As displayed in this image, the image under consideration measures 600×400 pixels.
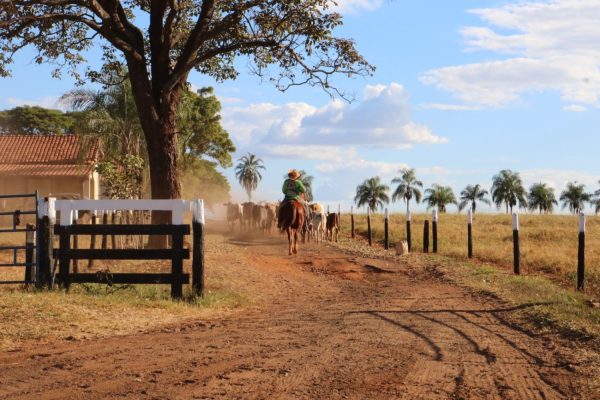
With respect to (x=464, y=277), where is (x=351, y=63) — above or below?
above

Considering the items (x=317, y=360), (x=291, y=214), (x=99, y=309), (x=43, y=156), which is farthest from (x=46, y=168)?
(x=317, y=360)

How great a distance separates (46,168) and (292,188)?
3101 centimetres

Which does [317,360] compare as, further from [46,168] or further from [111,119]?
[46,168]

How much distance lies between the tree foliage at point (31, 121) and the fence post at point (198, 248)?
2199 inches

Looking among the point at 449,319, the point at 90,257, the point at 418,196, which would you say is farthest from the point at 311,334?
the point at 418,196

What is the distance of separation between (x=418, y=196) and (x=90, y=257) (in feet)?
288

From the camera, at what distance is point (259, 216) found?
40906 mm

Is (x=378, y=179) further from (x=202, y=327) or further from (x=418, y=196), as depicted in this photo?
(x=202, y=327)

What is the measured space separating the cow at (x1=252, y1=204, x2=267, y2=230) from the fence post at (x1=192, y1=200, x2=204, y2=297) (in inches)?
1070

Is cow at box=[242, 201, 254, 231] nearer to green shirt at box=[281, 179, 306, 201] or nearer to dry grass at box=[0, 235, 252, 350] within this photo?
green shirt at box=[281, 179, 306, 201]

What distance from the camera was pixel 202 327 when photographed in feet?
32.3

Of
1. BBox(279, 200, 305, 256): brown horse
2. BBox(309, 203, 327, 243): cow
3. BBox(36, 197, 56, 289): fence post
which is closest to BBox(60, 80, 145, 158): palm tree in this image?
BBox(309, 203, 327, 243): cow

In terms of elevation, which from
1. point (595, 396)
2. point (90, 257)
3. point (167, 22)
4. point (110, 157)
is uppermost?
point (167, 22)

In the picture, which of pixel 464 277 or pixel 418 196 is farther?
pixel 418 196
